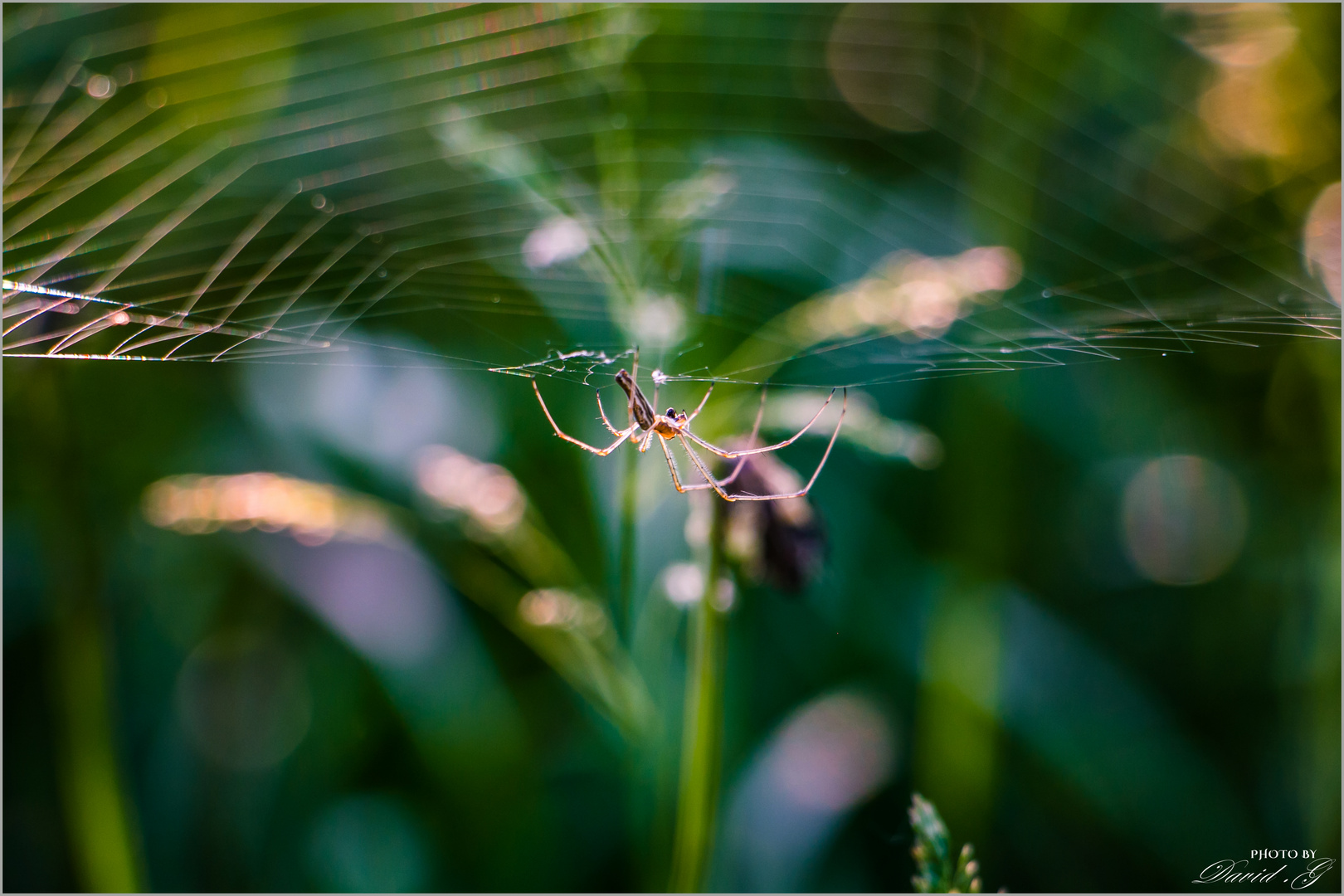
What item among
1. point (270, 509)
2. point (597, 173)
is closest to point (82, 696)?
point (270, 509)

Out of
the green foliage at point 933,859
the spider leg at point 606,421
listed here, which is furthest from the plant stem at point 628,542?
the green foliage at point 933,859

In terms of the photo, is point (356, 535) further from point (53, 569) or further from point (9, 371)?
point (9, 371)

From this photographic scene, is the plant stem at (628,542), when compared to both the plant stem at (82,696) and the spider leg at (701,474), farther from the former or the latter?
the plant stem at (82,696)

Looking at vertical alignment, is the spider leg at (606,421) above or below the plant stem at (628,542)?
above

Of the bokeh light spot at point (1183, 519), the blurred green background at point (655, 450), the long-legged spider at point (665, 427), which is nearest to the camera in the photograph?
the long-legged spider at point (665, 427)

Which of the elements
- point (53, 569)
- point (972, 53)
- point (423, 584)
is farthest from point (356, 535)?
point (972, 53)

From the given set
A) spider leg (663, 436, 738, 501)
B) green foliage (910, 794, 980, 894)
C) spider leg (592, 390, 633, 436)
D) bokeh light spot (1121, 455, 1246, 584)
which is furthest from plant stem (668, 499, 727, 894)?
bokeh light spot (1121, 455, 1246, 584)
